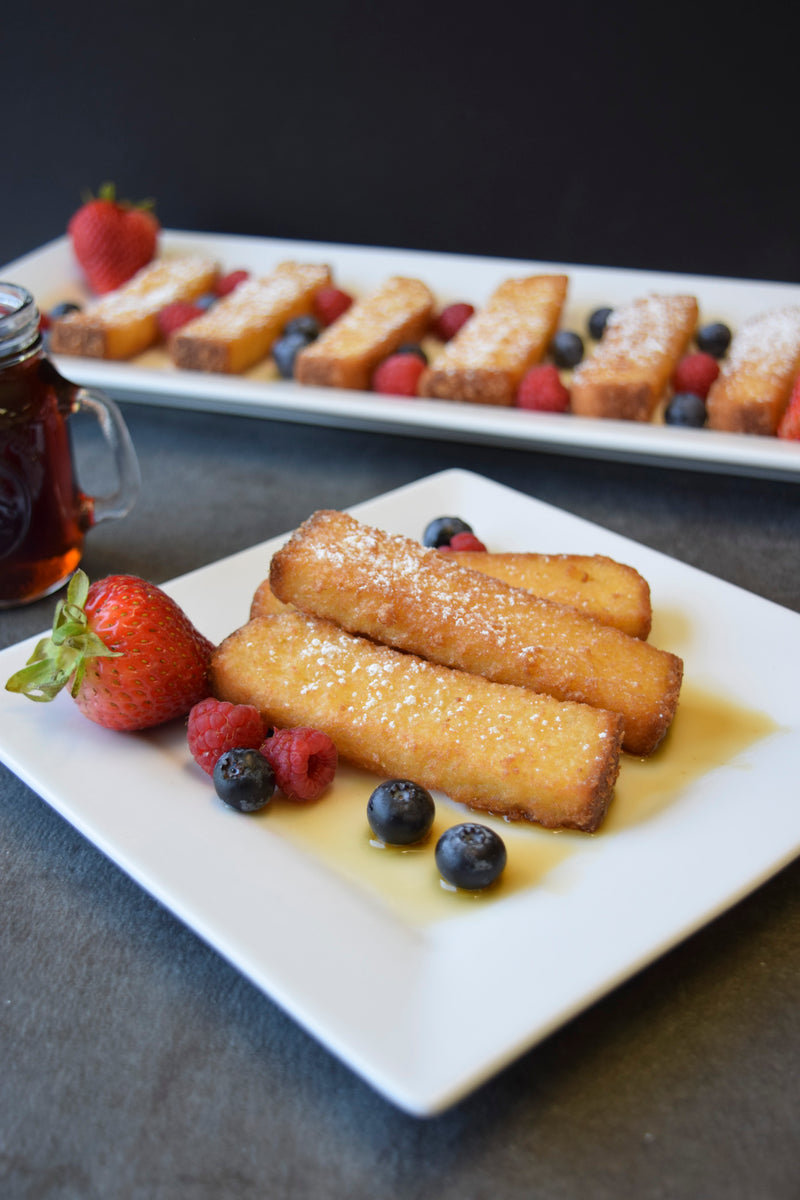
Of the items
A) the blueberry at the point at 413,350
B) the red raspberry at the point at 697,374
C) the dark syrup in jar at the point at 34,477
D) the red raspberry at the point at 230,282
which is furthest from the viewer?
the red raspberry at the point at 230,282

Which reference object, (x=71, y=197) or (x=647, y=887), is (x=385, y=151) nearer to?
(x=71, y=197)

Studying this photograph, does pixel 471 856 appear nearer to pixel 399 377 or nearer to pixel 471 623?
pixel 471 623

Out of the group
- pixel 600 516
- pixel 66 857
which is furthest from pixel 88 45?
pixel 66 857

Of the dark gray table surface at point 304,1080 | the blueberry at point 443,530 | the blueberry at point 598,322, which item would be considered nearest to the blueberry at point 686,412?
the blueberry at point 598,322

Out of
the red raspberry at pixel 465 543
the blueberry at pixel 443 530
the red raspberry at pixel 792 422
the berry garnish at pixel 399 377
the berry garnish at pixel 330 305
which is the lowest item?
the berry garnish at pixel 330 305

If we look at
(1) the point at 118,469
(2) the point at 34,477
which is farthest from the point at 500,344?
(2) the point at 34,477

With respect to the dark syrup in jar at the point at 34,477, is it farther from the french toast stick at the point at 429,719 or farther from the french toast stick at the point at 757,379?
the french toast stick at the point at 757,379

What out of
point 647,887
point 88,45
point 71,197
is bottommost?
point 71,197
